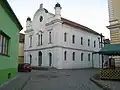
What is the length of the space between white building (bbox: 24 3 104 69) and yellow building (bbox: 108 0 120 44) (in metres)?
18.2

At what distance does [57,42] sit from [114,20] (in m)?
18.9

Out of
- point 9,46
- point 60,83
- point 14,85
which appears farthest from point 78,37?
point 14,85

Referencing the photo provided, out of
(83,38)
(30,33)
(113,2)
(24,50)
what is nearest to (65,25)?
(83,38)

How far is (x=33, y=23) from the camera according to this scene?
4388 centimetres

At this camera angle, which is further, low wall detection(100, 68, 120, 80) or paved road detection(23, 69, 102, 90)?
low wall detection(100, 68, 120, 80)

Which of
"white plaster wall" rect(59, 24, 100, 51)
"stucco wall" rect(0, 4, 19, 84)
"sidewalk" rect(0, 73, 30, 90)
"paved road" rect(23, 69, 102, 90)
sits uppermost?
"white plaster wall" rect(59, 24, 100, 51)

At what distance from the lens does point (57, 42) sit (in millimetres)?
35906

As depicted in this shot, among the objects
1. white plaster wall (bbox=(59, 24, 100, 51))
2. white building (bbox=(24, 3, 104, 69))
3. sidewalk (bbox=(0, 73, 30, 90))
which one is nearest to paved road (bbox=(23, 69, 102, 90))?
sidewalk (bbox=(0, 73, 30, 90))

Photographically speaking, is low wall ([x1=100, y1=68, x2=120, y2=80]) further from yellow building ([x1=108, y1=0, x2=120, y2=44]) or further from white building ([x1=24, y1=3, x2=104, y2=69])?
white building ([x1=24, y1=3, x2=104, y2=69])

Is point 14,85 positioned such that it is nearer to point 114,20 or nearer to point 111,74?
point 111,74

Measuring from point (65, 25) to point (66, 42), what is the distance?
348cm

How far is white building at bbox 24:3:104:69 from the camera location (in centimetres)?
3644

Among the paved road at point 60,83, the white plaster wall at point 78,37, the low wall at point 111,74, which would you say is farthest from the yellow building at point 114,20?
the white plaster wall at point 78,37

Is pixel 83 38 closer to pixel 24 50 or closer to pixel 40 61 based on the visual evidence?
pixel 40 61
